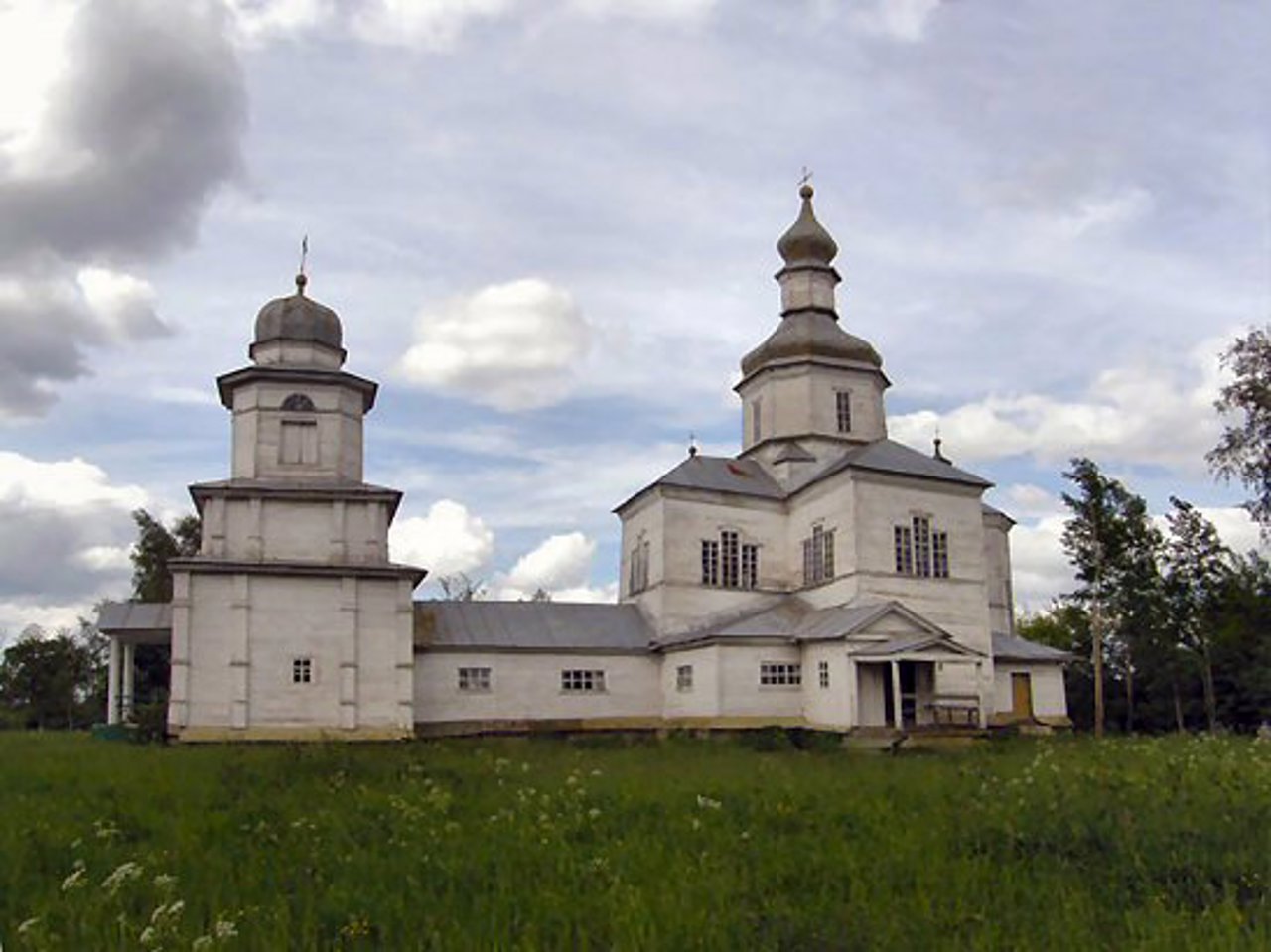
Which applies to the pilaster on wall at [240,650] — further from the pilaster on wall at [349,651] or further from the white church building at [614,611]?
the pilaster on wall at [349,651]

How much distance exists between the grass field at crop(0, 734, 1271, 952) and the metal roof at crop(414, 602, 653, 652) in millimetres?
17880

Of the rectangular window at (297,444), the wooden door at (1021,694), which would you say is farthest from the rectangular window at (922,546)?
the rectangular window at (297,444)

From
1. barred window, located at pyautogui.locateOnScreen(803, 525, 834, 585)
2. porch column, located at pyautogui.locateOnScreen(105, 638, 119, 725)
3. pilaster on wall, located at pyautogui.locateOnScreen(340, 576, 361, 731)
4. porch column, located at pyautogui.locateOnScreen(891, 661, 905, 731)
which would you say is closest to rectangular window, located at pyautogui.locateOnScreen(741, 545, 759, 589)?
barred window, located at pyautogui.locateOnScreen(803, 525, 834, 585)

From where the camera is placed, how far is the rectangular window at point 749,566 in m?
37.9

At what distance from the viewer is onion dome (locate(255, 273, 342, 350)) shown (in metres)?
34.1

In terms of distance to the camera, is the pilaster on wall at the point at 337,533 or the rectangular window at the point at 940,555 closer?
the pilaster on wall at the point at 337,533

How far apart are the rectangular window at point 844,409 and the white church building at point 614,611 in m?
0.34

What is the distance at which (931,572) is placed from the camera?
35.2 meters

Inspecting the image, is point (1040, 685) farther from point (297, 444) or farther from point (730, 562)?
point (297, 444)

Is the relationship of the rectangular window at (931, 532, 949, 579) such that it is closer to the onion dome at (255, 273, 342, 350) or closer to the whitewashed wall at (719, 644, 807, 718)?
the whitewashed wall at (719, 644, 807, 718)

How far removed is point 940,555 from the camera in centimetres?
3559

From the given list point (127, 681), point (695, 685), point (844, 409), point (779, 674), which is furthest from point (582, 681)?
point (127, 681)

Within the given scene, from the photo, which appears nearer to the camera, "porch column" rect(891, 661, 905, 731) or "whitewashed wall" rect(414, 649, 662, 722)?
"porch column" rect(891, 661, 905, 731)

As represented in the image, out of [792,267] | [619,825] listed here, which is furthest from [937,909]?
[792,267]
